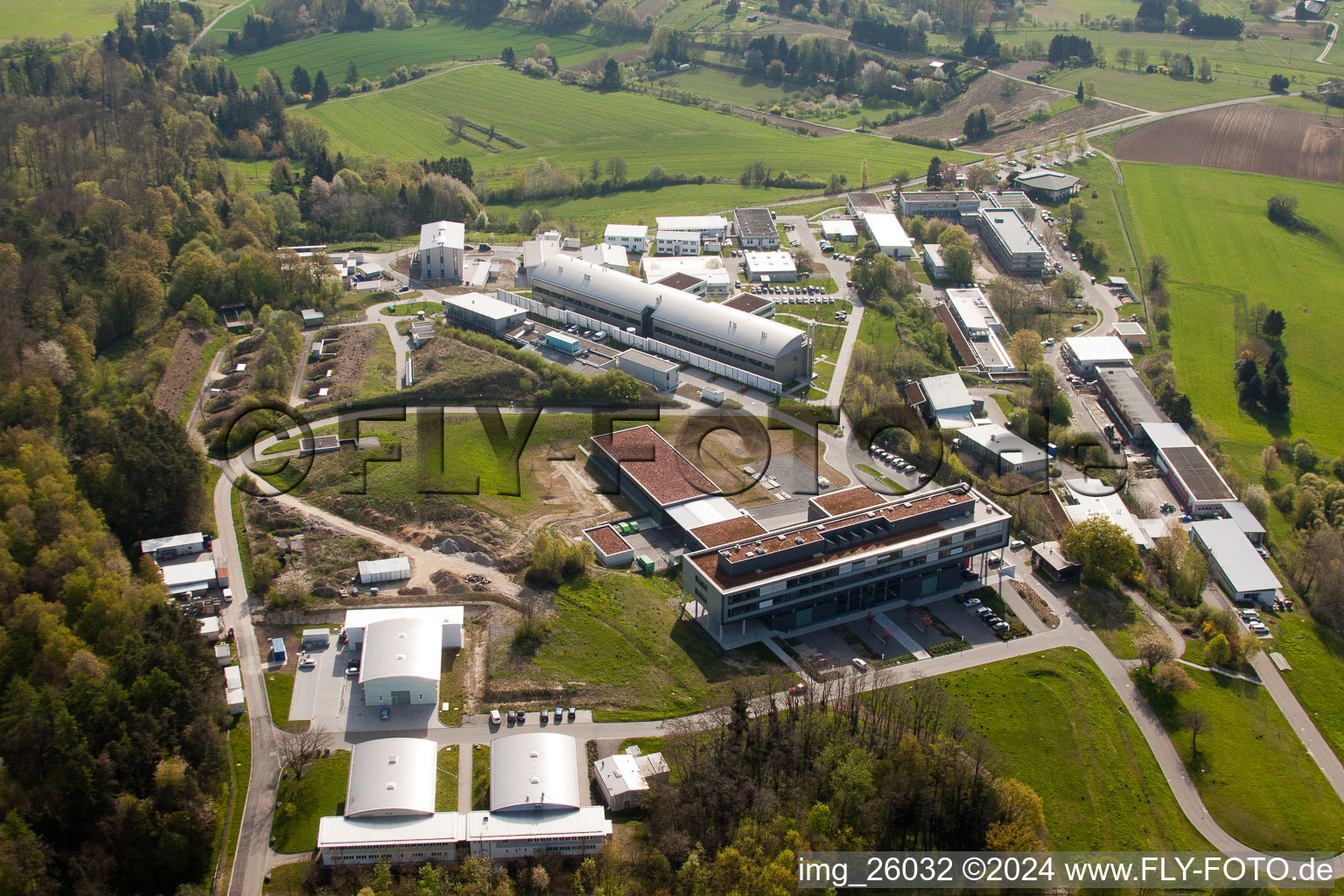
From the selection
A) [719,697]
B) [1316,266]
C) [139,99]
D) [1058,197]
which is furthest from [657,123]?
[719,697]

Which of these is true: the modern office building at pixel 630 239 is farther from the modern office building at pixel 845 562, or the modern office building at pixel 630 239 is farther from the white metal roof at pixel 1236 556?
the white metal roof at pixel 1236 556

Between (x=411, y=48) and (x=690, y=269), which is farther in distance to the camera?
(x=411, y=48)

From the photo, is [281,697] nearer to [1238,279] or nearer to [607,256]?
[607,256]

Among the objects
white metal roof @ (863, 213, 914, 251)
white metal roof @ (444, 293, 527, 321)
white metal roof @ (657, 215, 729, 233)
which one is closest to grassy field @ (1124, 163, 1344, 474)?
white metal roof @ (863, 213, 914, 251)

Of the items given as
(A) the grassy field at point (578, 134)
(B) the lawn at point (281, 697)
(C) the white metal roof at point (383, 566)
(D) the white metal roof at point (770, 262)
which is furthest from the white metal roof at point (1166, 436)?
(A) the grassy field at point (578, 134)

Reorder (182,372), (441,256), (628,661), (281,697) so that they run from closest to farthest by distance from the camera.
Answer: (281,697) < (628,661) < (182,372) < (441,256)

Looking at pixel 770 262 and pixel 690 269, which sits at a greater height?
pixel 770 262

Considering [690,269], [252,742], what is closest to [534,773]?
[252,742]
